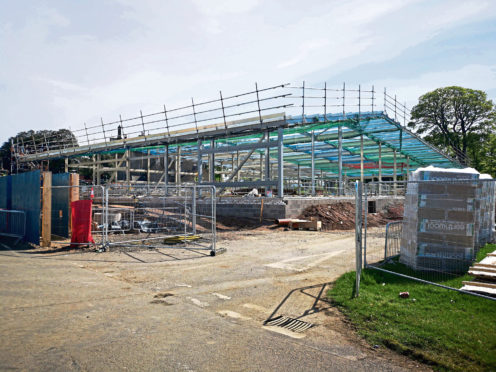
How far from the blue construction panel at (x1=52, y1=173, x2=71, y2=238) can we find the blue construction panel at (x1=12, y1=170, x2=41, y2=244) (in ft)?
3.23

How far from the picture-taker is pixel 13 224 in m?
13.7

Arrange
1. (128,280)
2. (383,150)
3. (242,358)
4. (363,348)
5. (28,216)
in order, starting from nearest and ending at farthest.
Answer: (242,358)
(363,348)
(128,280)
(28,216)
(383,150)

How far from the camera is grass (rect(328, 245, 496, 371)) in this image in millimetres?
4087

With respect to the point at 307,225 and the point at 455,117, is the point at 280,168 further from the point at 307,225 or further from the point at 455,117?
the point at 455,117

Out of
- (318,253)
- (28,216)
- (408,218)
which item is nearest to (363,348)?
(408,218)

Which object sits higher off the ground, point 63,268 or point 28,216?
point 28,216

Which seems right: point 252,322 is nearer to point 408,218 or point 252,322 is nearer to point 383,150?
point 408,218

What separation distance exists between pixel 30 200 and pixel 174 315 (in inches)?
385

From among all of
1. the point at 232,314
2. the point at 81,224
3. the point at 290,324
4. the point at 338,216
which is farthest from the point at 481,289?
the point at 338,216

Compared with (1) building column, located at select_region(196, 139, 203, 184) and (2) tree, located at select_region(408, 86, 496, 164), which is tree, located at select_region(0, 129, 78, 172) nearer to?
(1) building column, located at select_region(196, 139, 203, 184)

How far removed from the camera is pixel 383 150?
31500mm

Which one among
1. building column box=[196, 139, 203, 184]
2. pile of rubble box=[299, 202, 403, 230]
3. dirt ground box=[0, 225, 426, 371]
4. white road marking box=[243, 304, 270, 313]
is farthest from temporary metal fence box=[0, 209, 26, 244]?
pile of rubble box=[299, 202, 403, 230]

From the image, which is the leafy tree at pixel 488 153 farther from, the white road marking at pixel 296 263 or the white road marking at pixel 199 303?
the white road marking at pixel 199 303

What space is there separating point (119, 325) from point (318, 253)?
24.2 feet
